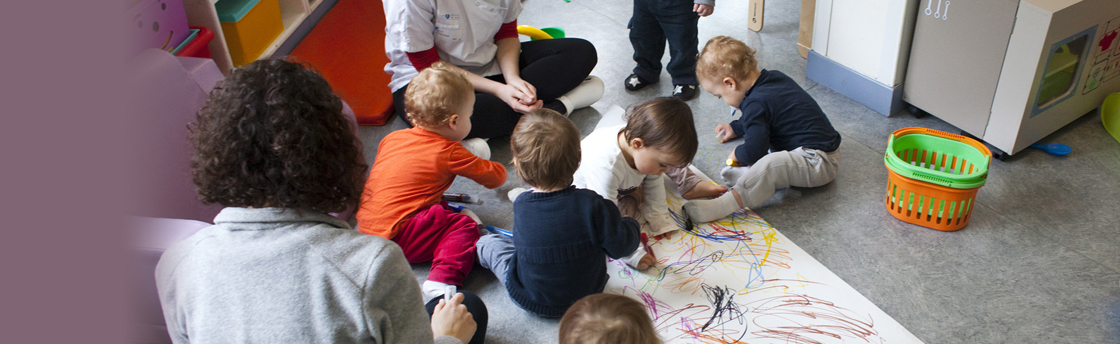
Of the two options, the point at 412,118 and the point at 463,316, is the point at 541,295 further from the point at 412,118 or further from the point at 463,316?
the point at 412,118

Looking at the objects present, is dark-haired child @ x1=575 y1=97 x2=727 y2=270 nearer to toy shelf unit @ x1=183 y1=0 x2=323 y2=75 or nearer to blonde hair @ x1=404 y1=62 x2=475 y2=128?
blonde hair @ x1=404 y1=62 x2=475 y2=128

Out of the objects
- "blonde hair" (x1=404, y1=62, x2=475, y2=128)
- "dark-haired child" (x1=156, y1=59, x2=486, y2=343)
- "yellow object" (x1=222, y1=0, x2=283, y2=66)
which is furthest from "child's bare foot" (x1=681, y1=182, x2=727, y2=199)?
"yellow object" (x1=222, y1=0, x2=283, y2=66)

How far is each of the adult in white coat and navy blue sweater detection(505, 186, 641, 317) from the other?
72cm

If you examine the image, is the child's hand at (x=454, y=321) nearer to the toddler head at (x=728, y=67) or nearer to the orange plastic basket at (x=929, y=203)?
the toddler head at (x=728, y=67)

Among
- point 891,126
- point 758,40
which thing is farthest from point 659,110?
point 758,40

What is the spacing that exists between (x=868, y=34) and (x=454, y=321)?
4.87 feet

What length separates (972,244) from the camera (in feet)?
5.15

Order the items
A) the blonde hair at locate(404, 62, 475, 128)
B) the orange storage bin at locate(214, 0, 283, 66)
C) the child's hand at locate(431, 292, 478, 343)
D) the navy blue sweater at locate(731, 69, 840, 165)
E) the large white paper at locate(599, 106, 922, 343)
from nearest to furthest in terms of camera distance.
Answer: the child's hand at locate(431, 292, 478, 343)
the large white paper at locate(599, 106, 922, 343)
the blonde hair at locate(404, 62, 475, 128)
the navy blue sweater at locate(731, 69, 840, 165)
the orange storage bin at locate(214, 0, 283, 66)

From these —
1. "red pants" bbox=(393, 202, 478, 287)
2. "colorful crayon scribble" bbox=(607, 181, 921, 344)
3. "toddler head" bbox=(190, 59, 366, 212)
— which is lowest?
"colorful crayon scribble" bbox=(607, 181, 921, 344)

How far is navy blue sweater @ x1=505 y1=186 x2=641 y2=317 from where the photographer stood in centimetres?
132

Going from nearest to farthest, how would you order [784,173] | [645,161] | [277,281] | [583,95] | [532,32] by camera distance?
[277,281], [645,161], [784,173], [583,95], [532,32]

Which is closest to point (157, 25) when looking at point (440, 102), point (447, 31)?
point (447, 31)

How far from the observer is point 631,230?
1.38 meters

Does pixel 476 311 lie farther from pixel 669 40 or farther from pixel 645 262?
pixel 669 40
